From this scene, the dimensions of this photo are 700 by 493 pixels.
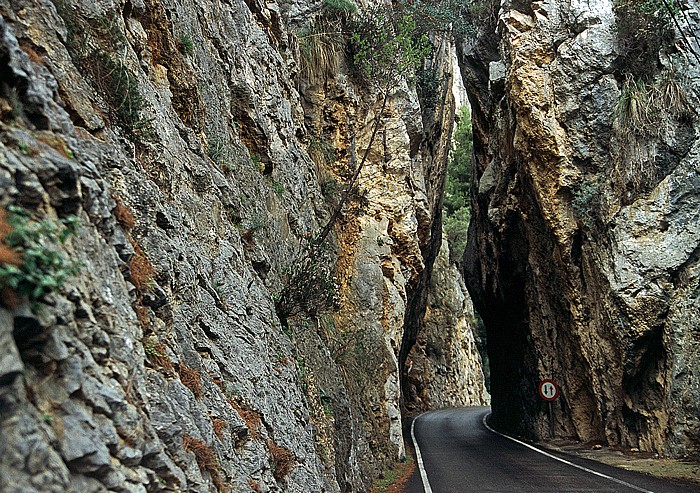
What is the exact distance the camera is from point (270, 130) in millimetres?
13242

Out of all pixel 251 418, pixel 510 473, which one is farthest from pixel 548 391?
pixel 251 418

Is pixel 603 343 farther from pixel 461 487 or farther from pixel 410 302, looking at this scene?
pixel 410 302

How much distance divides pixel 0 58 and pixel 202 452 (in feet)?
10.5

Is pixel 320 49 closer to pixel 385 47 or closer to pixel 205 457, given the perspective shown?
pixel 385 47

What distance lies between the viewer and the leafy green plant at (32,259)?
2879mm

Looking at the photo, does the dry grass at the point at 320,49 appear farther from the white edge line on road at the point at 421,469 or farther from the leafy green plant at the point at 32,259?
the leafy green plant at the point at 32,259

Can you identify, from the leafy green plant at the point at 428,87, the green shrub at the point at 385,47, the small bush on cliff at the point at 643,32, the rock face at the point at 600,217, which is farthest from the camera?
the leafy green plant at the point at 428,87

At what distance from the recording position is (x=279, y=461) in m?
6.86

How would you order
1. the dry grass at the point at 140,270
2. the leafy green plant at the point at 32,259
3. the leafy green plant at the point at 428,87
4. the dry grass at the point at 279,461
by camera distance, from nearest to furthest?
the leafy green plant at the point at 32,259 < the dry grass at the point at 140,270 < the dry grass at the point at 279,461 < the leafy green plant at the point at 428,87

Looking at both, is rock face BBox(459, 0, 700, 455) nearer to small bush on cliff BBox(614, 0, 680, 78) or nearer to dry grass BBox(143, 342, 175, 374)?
small bush on cliff BBox(614, 0, 680, 78)

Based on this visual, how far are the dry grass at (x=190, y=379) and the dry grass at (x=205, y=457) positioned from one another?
0.66 m

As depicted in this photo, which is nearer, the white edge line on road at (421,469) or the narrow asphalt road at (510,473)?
the narrow asphalt road at (510,473)

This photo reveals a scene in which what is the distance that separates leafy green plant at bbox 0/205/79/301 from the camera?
113 inches

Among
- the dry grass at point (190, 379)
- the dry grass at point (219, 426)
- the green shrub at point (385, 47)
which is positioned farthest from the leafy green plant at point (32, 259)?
the green shrub at point (385, 47)
